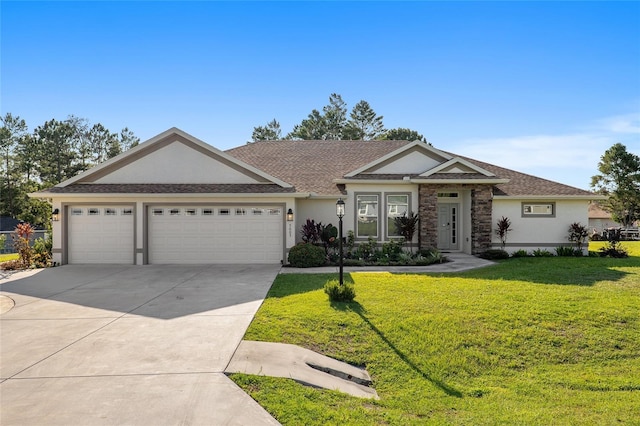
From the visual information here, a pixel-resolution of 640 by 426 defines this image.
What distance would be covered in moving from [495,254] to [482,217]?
A: 1702 millimetres

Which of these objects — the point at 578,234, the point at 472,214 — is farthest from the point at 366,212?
the point at 578,234

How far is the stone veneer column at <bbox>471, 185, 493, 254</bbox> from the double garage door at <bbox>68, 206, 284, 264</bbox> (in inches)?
334

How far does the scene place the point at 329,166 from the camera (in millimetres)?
18562

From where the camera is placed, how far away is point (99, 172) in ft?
46.7

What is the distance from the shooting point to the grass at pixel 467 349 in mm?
4422

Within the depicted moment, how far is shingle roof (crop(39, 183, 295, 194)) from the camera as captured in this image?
44.5ft

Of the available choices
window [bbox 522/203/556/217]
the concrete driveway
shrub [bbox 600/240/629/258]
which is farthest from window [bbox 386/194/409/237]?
shrub [bbox 600/240/629/258]

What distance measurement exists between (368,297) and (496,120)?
12.8 m

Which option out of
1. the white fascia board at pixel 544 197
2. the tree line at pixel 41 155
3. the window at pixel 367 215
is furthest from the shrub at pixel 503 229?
the tree line at pixel 41 155

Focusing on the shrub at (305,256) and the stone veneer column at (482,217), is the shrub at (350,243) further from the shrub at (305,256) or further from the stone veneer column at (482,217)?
the stone veneer column at (482,217)

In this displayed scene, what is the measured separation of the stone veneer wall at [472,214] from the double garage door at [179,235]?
20.1 ft

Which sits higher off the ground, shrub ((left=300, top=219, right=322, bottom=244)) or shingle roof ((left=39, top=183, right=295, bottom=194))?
shingle roof ((left=39, top=183, right=295, bottom=194))

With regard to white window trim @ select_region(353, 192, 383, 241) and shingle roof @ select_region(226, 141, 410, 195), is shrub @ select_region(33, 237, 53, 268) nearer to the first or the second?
shingle roof @ select_region(226, 141, 410, 195)

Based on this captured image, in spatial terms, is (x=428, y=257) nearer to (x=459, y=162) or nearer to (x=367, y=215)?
(x=367, y=215)
